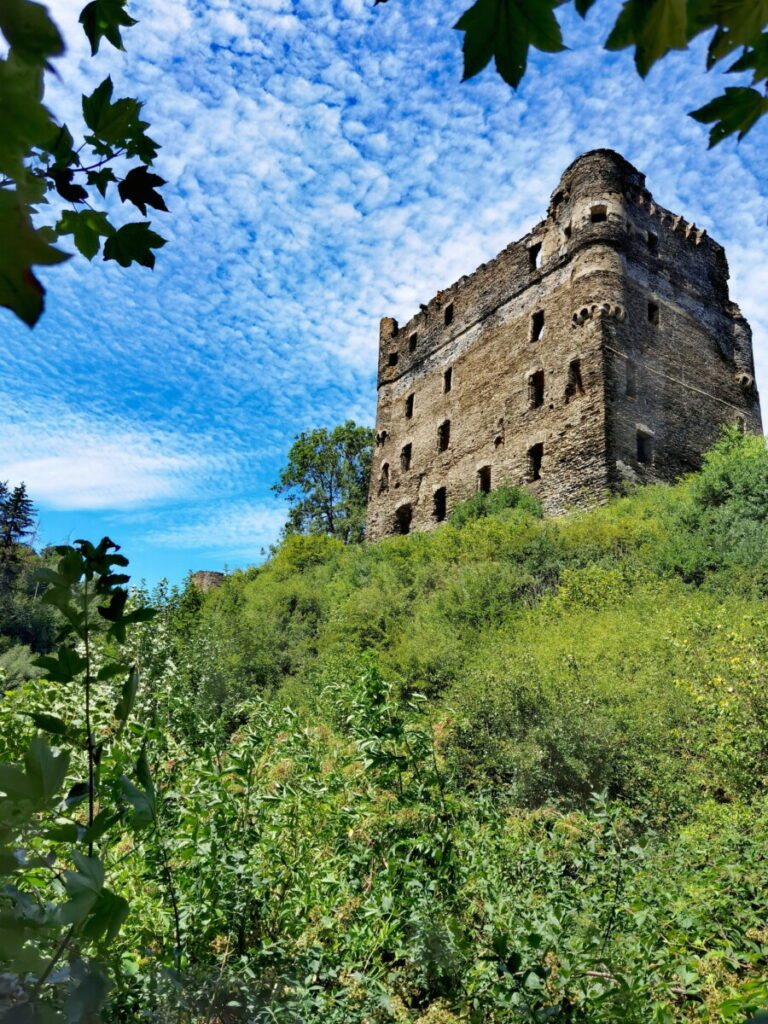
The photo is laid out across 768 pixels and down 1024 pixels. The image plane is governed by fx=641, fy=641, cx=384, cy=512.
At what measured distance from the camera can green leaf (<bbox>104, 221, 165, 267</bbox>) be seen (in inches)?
56.6

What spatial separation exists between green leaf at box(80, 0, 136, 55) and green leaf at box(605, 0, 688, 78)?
1064 millimetres

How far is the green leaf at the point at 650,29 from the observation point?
741 mm

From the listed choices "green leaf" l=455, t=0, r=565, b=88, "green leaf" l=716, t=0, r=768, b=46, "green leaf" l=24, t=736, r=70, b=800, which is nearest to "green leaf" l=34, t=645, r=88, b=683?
"green leaf" l=24, t=736, r=70, b=800

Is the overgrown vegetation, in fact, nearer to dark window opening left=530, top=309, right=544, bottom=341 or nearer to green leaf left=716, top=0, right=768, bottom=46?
Answer: green leaf left=716, top=0, right=768, bottom=46

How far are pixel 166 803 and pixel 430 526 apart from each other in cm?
1774

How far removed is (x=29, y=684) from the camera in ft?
18.2

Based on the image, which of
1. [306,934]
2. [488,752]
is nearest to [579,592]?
[488,752]

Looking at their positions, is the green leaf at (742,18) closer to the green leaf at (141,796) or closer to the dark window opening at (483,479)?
the green leaf at (141,796)

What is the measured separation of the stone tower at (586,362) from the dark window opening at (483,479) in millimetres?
62

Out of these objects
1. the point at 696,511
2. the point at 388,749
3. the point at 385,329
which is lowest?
the point at 388,749

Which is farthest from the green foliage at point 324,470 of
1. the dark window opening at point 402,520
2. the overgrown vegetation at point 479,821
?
the overgrown vegetation at point 479,821

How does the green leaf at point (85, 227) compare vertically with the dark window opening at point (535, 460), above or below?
below

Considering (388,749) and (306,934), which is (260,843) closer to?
(306,934)

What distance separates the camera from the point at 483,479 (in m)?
19.8
